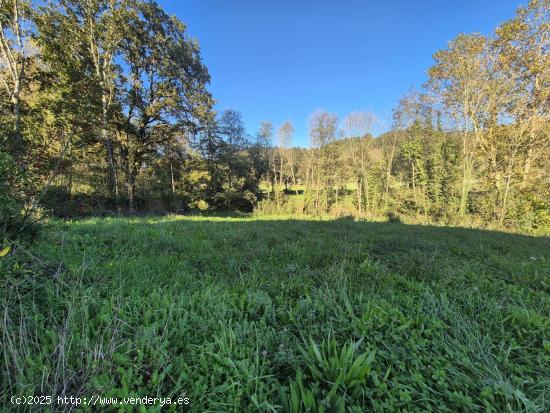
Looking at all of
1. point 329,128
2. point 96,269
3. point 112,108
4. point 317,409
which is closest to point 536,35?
point 329,128

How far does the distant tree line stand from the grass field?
6345 millimetres

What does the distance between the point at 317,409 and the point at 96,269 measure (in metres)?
2.62

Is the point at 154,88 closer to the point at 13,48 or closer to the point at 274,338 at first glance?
the point at 13,48

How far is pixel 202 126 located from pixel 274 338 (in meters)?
18.7

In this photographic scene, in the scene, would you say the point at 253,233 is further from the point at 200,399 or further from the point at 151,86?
the point at 151,86

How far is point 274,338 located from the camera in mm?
1713

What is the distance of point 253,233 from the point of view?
5605 mm

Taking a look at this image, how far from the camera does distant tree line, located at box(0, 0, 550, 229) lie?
10.2 meters

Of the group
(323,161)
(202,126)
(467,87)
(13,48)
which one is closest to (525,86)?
(467,87)

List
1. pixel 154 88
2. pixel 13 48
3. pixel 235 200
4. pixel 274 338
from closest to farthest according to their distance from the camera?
pixel 274 338 < pixel 13 48 < pixel 154 88 < pixel 235 200

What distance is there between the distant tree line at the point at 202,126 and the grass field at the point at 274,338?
20.8ft

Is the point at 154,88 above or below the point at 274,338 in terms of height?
above

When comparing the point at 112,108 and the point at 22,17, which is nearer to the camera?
the point at 22,17

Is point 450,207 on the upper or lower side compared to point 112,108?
lower
